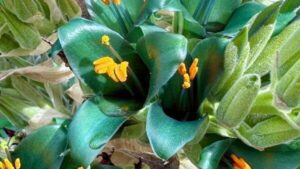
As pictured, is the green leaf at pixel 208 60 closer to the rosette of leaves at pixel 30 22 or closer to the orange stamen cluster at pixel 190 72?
the orange stamen cluster at pixel 190 72

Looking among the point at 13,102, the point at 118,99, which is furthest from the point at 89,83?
the point at 13,102

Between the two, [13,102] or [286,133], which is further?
[13,102]

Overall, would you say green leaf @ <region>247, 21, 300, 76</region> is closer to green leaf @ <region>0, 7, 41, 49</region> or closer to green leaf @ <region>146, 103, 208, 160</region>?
green leaf @ <region>146, 103, 208, 160</region>

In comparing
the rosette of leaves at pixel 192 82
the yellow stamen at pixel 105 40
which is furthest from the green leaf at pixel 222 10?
the yellow stamen at pixel 105 40

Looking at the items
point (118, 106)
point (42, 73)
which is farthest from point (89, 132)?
point (42, 73)

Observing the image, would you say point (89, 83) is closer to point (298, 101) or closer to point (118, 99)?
point (118, 99)
